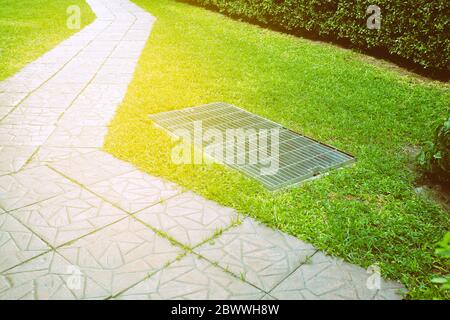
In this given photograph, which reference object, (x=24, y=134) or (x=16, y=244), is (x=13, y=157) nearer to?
(x=24, y=134)

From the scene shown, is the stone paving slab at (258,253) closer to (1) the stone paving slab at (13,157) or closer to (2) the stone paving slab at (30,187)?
(2) the stone paving slab at (30,187)

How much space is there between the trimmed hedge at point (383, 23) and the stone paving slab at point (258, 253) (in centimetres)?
701

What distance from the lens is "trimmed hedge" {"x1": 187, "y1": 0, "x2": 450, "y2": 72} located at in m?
8.58

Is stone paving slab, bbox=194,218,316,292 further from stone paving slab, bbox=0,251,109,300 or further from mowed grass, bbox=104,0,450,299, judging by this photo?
stone paving slab, bbox=0,251,109,300

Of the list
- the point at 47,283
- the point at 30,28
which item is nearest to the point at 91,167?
the point at 47,283

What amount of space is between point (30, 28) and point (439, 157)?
1210 cm

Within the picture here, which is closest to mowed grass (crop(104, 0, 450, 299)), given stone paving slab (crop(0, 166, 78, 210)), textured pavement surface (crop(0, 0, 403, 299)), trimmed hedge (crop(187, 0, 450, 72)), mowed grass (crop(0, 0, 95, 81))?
textured pavement surface (crop(0, 0, 403, 299))

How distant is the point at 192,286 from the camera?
318 cm

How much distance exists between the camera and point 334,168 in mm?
5047

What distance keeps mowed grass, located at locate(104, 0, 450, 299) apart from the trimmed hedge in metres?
0.55

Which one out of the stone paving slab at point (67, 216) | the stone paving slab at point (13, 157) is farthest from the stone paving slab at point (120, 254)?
the stone paving slab at point (13, 157)
